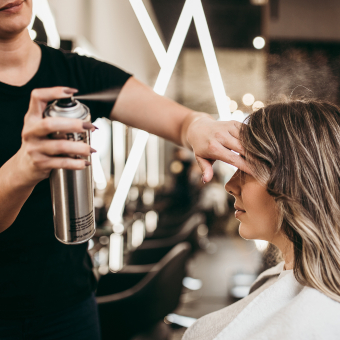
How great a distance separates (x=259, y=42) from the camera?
113 cm

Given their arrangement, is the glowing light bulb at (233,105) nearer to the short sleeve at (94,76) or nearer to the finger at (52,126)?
the short sleeve at (94,76)

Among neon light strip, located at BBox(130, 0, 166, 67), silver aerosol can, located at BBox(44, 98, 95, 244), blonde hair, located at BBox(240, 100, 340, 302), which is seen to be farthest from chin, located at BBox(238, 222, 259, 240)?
neon light strip, located at BBox(130, 0, 166, 67)

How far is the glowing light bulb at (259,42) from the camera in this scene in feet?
3.69

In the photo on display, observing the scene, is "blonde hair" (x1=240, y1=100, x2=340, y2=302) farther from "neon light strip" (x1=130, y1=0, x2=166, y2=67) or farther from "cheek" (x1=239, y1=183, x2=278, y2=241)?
"neon light strip" (x1=130, y1=0, x2=166, y2=67)

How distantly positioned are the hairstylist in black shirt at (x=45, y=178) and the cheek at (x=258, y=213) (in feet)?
0.35

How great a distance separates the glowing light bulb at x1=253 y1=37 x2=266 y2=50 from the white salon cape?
81 cm

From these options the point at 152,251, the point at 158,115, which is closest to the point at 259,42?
the point at 158,115

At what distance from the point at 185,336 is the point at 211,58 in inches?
37.9

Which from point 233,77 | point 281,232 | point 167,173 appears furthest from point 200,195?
point 281,232

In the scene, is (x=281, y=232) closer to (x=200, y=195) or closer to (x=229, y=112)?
(x=229, y=112)

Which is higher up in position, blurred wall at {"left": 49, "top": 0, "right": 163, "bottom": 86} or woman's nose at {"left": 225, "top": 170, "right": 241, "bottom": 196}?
blurred wall at {"left": 49, "top": 0, "right": 163, "bottom": 86}

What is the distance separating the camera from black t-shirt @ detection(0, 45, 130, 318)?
2.55 ft

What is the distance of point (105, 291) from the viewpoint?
1.82m

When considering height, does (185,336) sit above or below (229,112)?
below
